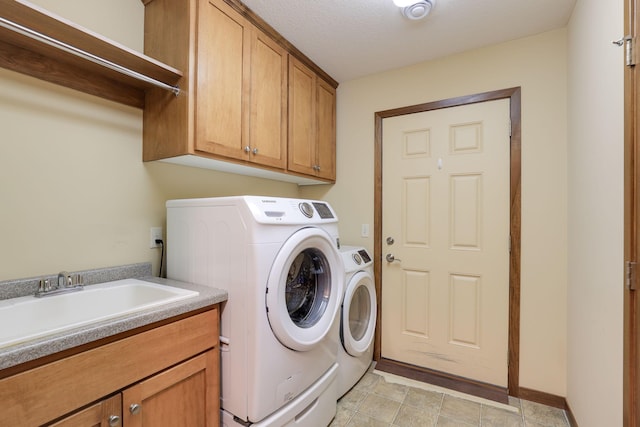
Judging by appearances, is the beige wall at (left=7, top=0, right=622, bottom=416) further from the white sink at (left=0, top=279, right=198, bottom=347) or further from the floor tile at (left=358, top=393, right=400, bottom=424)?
the floor tile at (left=358, top=393, right=400, bottom=424)

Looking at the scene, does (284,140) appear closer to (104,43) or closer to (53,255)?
(104,43)

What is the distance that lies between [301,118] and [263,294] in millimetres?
1404

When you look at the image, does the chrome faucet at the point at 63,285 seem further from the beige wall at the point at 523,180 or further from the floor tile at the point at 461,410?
the floor tile at the point at 461,410

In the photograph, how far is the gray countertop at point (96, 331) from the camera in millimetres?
739

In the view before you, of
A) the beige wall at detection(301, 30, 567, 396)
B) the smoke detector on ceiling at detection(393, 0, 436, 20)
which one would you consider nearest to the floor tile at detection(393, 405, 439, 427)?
the beige wall at detection(301, 30, 567, 396)

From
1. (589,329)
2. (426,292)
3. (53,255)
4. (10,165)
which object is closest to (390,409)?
(426,292)

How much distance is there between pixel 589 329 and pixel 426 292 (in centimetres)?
97

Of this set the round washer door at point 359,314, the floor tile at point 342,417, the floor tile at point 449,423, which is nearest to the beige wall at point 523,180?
the floor tile at point 449,423

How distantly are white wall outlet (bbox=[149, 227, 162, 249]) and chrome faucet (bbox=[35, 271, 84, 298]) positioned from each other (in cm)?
38

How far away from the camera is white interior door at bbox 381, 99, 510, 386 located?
204cm

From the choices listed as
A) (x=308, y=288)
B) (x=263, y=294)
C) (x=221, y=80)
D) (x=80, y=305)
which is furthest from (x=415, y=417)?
(x=221, y=80)

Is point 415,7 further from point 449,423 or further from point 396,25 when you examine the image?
point 449,423

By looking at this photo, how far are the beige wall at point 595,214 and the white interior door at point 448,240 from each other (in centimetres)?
38

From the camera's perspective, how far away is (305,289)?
1686 millimetres
